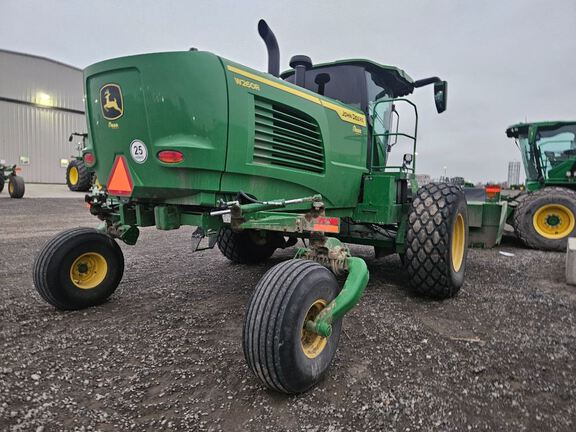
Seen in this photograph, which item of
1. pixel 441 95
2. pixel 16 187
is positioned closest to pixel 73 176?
pixel 16 187

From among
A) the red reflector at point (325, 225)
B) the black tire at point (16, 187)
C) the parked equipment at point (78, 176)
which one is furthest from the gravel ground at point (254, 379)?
the black tire at point (16, 187)

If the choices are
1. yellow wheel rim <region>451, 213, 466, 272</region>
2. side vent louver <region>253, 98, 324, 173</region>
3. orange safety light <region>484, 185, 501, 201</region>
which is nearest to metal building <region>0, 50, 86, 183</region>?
orange safety light <region>484, 185, 501, 201</region>

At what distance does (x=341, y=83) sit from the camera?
421cm

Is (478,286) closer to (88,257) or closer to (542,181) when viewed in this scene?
(88,257)

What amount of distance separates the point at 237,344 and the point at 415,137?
119 inches

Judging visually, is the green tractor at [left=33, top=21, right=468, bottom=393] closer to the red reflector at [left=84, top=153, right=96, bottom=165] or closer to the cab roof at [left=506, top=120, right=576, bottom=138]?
the red reflector at [left=84, top=153, right=96, bottom=165]

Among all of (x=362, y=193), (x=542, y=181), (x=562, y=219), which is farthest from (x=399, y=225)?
(x=542, y=181)

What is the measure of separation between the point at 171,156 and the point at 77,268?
1.46 m

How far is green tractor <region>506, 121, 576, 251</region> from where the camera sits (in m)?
6.84

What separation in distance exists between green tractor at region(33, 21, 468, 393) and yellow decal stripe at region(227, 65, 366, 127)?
0.01 meters

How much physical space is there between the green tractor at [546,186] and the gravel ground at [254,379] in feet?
9.88

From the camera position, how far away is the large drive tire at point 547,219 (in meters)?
6.79

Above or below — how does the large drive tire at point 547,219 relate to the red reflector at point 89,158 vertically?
below

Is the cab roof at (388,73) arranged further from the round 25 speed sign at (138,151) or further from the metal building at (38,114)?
the metal building at (38,114)
